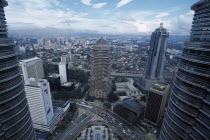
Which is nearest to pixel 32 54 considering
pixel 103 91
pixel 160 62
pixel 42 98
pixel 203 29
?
pixel 103 91

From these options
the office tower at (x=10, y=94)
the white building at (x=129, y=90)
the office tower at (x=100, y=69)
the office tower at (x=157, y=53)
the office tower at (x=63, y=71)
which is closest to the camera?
the office tower at (x=10, y=94)

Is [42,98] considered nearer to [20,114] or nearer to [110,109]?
[20,114]

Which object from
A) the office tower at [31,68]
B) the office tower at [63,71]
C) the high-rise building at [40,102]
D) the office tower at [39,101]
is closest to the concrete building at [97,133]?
the high-rise building at [40,102]

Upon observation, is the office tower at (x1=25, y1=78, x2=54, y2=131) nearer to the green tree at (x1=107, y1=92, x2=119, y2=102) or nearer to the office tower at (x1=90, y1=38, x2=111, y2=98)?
the office tower at (x1=90, y1=38, x2=111, y2=98)

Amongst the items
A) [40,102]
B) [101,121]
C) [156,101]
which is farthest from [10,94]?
[156,101]

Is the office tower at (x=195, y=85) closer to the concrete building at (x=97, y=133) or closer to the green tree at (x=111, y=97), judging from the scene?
the concrete building at (x=97, y=133)

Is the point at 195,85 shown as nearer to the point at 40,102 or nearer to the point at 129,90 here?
the point at 40,102
